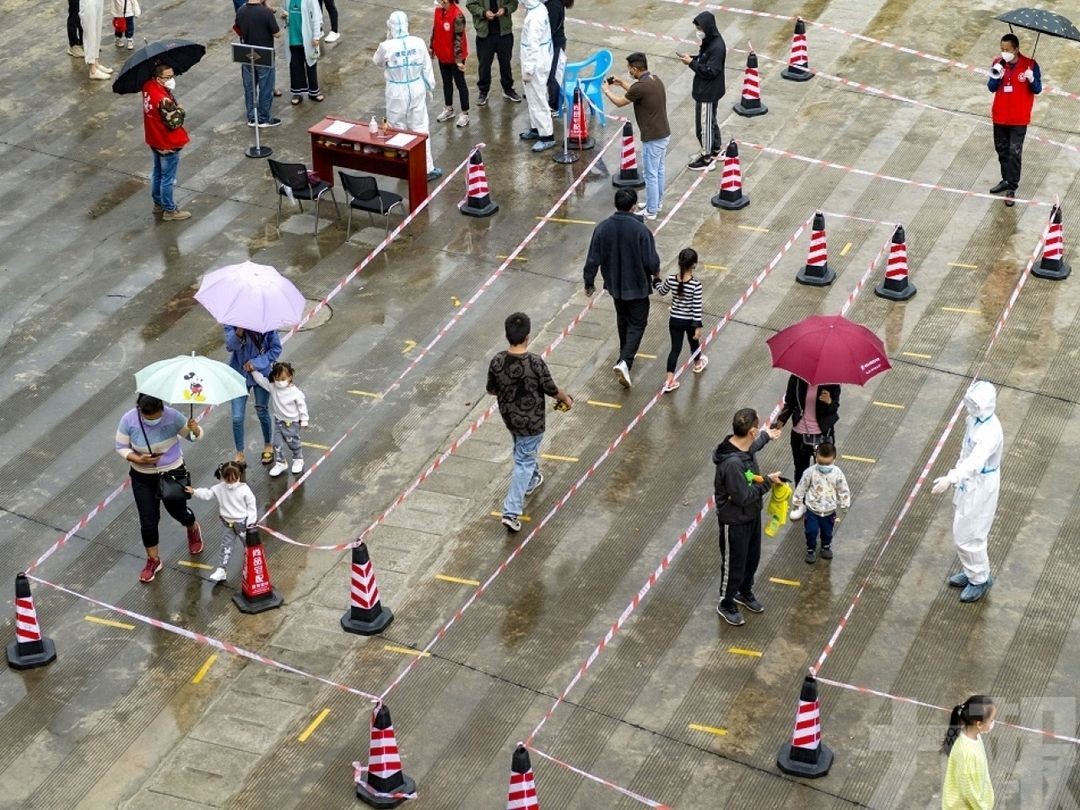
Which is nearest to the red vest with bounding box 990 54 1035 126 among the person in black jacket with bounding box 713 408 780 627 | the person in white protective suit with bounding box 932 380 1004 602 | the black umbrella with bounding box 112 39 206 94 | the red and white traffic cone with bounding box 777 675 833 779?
the person in white protective suit with bounding box 932 380 1004 602

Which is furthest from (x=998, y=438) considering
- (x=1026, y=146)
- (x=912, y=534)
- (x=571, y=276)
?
(x=1026, y=146)

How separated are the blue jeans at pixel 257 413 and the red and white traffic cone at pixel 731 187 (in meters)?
7.20

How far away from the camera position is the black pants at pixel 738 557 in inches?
538

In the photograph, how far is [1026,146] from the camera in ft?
72.5

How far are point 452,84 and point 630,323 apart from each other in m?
7.42

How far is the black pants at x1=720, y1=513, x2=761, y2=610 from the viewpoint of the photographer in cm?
1367

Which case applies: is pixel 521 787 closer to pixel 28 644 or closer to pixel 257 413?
pixel 28 644

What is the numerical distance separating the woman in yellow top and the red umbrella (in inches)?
155

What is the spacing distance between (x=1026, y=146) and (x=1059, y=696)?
430 inches

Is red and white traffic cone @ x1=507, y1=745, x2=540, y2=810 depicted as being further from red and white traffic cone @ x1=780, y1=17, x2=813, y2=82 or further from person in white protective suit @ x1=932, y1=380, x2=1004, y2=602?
red and white traffic cone @ x1=780, y1=17, x2=813, y2=82

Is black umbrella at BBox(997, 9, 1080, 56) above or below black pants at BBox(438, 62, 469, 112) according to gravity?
above

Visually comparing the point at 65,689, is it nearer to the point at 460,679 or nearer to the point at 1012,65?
the point at 460,679

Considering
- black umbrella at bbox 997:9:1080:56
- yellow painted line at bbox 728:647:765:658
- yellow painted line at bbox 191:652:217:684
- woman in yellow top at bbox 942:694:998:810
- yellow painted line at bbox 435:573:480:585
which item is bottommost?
yellow painted line at bbox 191:652:217:684

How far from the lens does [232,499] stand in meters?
14.5
